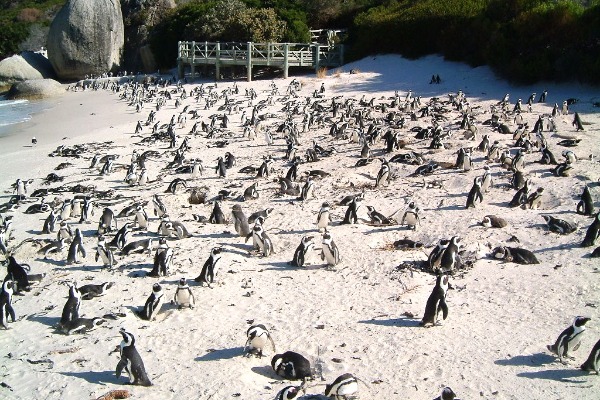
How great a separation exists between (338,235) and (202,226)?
2.59 meters

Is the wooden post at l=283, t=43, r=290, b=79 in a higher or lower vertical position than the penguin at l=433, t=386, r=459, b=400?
higher

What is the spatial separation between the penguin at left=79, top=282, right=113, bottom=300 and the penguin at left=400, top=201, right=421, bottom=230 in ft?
17.0

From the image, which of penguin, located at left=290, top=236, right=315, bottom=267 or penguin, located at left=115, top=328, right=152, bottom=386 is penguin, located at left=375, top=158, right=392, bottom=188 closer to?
penguin, located at left=290, top=236, right=315, bottom=267

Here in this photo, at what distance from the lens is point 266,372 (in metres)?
6.69

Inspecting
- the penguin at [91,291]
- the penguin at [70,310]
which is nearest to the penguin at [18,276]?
the penguin at [91,291]

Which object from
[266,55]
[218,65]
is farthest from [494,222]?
[218,65]

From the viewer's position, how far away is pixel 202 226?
11492mm

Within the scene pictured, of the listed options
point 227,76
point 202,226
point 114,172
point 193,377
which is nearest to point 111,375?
point 193,377

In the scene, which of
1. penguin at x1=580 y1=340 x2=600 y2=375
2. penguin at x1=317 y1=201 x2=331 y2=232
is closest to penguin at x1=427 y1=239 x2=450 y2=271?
penguin at x1=317 y1=201 x2=331 y2=232

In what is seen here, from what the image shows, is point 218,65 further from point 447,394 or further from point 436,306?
point 447,394

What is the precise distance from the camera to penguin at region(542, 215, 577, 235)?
10.1 m

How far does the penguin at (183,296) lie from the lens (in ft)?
26.7

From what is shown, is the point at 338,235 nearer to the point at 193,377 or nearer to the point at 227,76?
the point at 193,377

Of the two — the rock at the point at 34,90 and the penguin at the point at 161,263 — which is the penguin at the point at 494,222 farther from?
the rock at the point at 34,90
